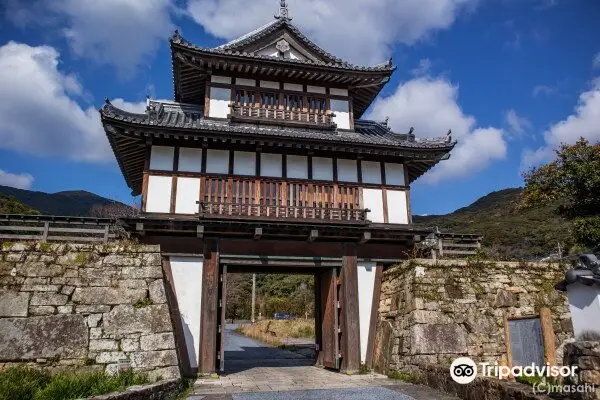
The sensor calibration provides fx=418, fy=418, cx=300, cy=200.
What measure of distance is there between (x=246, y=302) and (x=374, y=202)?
40.6m

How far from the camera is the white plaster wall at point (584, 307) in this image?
6270 millimetres

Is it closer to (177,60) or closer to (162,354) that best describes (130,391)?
(162,354)

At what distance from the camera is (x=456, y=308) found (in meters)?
13.3

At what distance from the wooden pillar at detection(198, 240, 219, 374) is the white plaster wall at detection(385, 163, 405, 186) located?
6.99 m

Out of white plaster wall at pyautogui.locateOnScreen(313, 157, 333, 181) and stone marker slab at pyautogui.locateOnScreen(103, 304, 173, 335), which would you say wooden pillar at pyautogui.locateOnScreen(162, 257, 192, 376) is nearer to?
stone marker slab at pyautogui.locateOnScreen(103, 304, 173, 335)

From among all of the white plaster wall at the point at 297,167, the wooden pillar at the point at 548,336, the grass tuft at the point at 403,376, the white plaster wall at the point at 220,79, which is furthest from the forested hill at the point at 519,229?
the wooden pillar at the point at 548,336

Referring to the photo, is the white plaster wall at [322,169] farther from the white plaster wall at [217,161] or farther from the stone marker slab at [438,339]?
the stone marker slab at [438,339]

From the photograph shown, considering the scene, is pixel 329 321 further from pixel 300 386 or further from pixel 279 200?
pixel 279 200

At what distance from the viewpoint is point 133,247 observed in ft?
41.4

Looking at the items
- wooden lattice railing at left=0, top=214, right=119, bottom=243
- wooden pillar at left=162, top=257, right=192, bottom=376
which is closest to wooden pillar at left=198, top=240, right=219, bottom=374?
wooden pillar at left=162, top=257, right=192, bottom=376

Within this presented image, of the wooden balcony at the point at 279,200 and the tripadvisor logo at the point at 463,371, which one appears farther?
the wooden balcony at the point at 279,200

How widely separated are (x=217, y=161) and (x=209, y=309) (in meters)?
5.18

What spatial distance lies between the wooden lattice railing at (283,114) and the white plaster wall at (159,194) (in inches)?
155

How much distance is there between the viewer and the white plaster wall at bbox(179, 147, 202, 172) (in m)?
14.8
